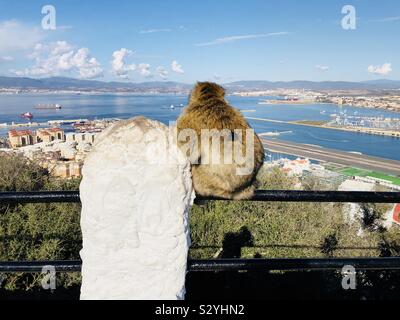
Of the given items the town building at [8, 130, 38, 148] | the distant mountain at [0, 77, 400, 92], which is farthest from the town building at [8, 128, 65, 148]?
the distant mountain at [0, 77, 400, 92]

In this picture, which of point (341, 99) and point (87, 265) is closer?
point (87, 265)

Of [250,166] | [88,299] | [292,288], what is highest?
[250,166]

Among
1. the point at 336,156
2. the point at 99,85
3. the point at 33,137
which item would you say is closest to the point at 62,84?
the point at 99,85

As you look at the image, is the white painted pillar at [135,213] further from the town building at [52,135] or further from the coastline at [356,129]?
the coastline at [356,129]

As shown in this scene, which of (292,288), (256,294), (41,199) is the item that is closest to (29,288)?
(256,294)

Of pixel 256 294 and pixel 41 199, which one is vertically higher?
pixel 41 199

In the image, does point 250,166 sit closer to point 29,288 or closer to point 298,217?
point 29,288
